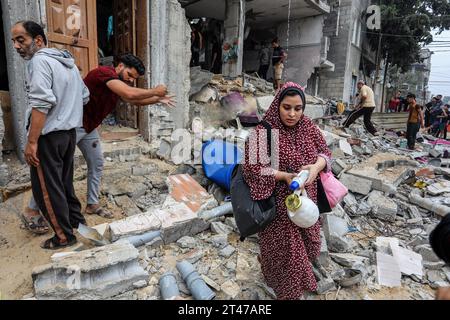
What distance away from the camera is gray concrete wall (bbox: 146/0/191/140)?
509cm

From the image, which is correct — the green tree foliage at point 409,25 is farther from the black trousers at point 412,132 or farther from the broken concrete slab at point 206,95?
the broken concrete slab at point 206,95

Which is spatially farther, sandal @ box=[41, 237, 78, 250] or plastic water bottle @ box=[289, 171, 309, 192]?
sandal @ box=[41, 237, 78, 250]

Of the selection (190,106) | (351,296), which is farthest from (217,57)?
(351,296)

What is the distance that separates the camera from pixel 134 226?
2.82 meters

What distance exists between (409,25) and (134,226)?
2039 cm

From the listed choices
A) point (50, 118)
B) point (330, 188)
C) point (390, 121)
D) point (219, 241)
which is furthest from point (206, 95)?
point (390, 121)

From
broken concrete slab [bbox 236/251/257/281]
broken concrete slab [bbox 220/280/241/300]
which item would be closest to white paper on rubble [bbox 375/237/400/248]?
broken concrete slab [bbox 236/251/257/281]

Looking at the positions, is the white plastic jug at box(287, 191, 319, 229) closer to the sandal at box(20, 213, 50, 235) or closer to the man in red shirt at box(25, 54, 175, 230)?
the man in red shirt at box(25, 54, 175, 230)

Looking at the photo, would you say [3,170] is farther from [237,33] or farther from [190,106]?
[237,33]

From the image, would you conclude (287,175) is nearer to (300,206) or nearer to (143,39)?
(300,206)

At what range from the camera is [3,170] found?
3.33 meters

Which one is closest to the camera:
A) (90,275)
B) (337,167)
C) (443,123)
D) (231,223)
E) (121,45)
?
(90,275)

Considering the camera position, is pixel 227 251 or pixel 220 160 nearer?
pixel 227 251

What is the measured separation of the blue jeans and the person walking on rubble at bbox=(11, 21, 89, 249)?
42cm
